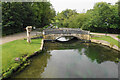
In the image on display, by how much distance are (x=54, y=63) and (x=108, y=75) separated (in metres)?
7.53

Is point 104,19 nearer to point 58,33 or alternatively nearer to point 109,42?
point 109,42

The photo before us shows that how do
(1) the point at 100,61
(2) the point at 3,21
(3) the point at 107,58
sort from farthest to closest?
(2) the point at 3,21 < (3) the point at 107,58 < (1) the point at 100,61

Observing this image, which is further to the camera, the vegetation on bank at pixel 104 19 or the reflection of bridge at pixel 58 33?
the vegetation on bank at pixel 104 19

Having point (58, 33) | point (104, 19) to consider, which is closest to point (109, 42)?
point (104, 19)

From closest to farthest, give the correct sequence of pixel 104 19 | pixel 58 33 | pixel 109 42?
pixel 109 42
pixel 58 33
pixel 104 19

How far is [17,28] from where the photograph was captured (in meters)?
29.9

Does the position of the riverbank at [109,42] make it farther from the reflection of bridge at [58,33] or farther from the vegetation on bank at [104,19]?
the vegetation on bank at [104,19]

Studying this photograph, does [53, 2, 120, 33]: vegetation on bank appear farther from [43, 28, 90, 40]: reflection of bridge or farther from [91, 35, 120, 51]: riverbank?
[43, 28, 90, 40]: reflection of bridge

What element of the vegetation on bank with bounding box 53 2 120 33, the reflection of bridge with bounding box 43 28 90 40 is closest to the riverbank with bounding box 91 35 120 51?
the reflection of bridge with bounding box 43 28 90 40

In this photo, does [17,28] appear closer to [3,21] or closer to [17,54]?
[3,21]

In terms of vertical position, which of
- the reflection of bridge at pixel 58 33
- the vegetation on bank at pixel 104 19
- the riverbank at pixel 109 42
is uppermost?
the vegetation on bank at pixel 104 19

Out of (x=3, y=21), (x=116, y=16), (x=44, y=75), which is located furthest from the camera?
(x=116, y=16)

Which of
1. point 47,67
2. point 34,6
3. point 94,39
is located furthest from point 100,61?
point 34,6

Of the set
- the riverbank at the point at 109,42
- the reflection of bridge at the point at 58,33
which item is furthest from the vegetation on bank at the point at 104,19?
the reflection of bridge at the point at 58,33
